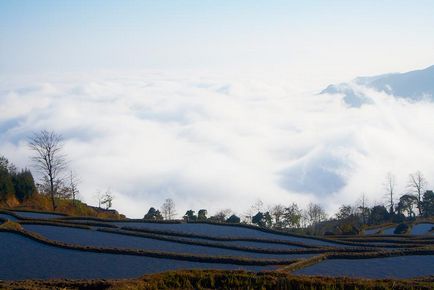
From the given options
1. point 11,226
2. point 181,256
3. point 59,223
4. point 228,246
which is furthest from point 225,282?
point 59,223

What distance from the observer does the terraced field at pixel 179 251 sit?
96.6ft

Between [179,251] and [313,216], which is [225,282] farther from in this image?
[313,216]

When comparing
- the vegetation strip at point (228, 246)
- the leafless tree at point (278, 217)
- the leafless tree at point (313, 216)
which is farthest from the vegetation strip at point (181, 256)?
the leafless tree at point (313, 216)

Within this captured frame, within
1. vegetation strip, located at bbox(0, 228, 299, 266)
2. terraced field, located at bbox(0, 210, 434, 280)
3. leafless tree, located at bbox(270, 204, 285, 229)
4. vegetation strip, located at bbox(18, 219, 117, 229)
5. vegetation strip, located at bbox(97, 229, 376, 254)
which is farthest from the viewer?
leafless tree, located at bbox(270, 204, 285, 229)

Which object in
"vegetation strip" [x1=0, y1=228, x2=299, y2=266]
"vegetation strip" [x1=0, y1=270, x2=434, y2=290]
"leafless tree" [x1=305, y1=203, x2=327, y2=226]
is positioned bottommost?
"vegetation strip" [x1=0, y1=270, x2=434, y2=290]

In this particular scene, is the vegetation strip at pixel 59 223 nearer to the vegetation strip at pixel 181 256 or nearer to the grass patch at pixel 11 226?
the grass patch at pixel 11 226

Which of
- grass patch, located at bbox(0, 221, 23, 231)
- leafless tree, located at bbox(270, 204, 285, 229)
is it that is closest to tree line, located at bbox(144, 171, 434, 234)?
leafless tree, located at bbox(270, 204, 285, 229)

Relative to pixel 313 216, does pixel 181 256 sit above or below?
below

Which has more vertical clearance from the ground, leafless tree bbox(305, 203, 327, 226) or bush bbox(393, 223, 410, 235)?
leafless tree bbox(305, 203, 327, 226)

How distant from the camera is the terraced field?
29453mm

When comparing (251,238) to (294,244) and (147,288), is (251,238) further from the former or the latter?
(147,288)

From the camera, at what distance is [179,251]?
113ft

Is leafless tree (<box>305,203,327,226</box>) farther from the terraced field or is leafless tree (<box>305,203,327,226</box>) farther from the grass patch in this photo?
the grass patch

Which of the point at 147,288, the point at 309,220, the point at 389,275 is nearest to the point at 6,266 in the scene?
the point at 147,288
